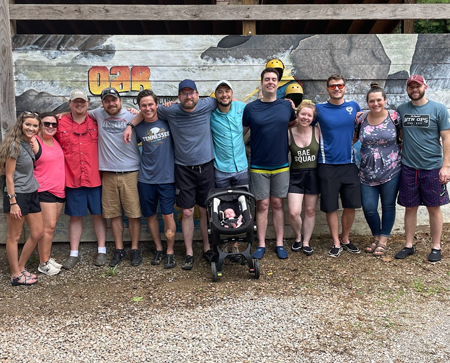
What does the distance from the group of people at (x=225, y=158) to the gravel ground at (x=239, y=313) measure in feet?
1.04

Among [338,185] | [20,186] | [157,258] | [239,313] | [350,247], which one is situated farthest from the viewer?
[350,247]

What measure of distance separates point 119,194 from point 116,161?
16.1 inches

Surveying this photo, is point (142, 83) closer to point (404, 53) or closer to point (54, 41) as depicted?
point (54, 41)

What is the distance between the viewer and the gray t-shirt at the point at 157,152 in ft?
15.5

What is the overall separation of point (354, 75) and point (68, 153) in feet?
12.7

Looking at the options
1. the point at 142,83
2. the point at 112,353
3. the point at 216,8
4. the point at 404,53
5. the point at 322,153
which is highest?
the point at 216,8

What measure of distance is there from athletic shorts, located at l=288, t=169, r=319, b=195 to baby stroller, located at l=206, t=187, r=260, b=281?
0.71 metres

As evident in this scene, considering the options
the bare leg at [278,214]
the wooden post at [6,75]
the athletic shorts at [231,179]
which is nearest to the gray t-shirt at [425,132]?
the bare leg at [278,214]

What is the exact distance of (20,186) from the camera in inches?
167

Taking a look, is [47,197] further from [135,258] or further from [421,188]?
[421,188]

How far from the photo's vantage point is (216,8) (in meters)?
5.43


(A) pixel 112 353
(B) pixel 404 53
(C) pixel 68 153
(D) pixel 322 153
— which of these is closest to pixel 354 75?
(B) pixel 404 53

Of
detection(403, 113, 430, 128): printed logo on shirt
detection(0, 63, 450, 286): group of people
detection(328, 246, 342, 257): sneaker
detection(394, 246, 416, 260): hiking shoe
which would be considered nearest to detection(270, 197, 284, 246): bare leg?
detection(0, 63, 450, 286): group of people

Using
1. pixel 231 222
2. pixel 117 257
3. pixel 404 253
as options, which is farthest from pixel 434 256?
pixel 117 257
